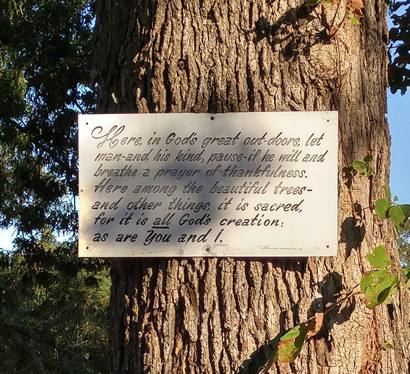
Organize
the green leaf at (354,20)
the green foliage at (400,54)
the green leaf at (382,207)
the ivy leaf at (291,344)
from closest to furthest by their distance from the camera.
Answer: the ivy leaf at (291,344) < the green leaf at (382,207) < the green leaf at (354,20) < the green foliage at (400,54)

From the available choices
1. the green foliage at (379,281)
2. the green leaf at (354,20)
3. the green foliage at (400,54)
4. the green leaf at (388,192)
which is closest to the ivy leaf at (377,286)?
the green foliage at (379,281)

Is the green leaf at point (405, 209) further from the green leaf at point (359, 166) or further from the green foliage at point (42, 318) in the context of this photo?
the green foliage at point (42, 318)

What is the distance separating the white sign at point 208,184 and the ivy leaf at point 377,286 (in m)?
0.11

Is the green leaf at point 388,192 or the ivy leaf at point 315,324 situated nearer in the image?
the ivy leaf at point 315,324

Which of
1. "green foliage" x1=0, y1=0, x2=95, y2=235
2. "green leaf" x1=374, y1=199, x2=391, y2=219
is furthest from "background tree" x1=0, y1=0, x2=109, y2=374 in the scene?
"green leaf" x1=374, y1=199, x2=391, y2=219

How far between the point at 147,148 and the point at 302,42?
0.47 m

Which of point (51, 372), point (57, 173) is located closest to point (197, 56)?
point (57, 173)

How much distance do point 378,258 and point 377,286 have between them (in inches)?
3.2

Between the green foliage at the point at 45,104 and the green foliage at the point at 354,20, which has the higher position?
the green foliage at the point at 45,104

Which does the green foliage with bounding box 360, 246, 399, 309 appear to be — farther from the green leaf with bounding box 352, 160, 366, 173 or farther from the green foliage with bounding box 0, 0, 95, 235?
the green foliage with bounding box 0, 0, 95, 235

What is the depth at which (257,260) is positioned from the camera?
5.66 ft

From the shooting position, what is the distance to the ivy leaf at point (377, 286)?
162 cm

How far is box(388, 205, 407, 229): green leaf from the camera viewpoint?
5.57 ft

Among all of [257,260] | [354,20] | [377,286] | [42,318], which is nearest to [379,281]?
[377,286]
